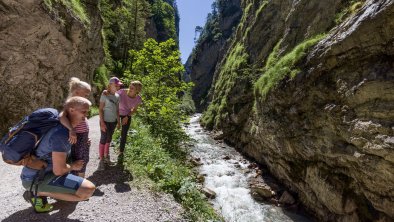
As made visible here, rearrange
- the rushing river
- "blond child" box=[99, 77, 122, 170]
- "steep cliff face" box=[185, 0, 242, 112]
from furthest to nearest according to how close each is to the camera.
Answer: "steep cliff face" box=[185, 0, 242, 112] → the rushing river → "blond child" box=[99, 77, 122, 170]

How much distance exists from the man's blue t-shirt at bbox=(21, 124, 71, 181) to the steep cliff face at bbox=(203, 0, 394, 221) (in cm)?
949

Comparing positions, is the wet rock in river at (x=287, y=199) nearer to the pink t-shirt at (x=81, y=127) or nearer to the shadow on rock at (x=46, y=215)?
the shadow on rock at (x=46, y=215)

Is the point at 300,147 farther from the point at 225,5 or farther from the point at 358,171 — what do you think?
the point at 225,5

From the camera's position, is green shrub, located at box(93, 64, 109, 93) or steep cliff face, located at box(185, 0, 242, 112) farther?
steep cliff face, located at box(185, 0, 242, 112)

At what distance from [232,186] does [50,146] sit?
1334cm

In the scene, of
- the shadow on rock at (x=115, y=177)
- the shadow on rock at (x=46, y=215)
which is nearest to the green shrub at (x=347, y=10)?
the shadow on rock at (x=115, y=177)

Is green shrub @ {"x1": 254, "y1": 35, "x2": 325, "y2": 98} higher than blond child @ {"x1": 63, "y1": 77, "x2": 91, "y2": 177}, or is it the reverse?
green shrub @ {"x1": 254, "y1": 35, "x2": 325, "y2": 98}

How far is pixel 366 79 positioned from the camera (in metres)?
10.4

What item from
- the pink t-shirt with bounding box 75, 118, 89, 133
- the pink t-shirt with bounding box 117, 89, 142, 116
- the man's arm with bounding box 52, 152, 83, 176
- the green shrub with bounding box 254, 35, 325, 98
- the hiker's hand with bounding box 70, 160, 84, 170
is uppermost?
the green shrub with bounding box 254, 35, 325, 98

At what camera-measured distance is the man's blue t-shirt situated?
4281mm

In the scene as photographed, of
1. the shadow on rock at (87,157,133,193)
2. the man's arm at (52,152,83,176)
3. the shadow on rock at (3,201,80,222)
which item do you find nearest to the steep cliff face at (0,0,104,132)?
the shadow on rock at (87,157,133,193)

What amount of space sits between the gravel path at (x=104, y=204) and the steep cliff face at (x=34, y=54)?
4.71 metres

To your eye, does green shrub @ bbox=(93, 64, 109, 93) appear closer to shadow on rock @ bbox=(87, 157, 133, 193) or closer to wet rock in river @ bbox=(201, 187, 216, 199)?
wet rock in river @ bbox=(201, 187, 216, 199)

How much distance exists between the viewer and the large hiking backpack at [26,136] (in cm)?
423
